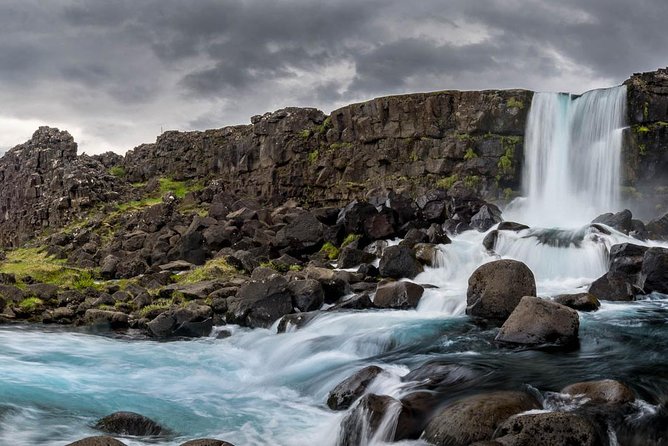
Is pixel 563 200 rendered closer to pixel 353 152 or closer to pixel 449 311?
pixel 353 152

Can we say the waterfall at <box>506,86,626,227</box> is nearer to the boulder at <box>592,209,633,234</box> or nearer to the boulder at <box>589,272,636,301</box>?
the boulder at <box>592,209,633,234</box>

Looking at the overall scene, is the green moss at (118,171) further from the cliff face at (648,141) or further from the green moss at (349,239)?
the cliff face at (648,141)

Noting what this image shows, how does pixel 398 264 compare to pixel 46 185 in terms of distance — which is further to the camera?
pixel 46 185

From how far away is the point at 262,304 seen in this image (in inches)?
703

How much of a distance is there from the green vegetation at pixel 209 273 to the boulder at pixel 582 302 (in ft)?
44.4

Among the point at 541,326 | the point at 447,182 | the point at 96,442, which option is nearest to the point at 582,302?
the point at 541,326

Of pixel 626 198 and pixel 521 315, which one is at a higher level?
pixel 626 198

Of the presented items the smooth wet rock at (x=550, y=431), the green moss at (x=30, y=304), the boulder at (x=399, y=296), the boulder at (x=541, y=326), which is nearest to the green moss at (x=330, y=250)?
the boulder at (x=399, y=296)

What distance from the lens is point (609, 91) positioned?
1367 inches

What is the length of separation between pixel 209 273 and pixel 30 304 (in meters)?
6.62

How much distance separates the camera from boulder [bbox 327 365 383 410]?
10.4 m

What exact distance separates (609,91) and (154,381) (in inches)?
1238

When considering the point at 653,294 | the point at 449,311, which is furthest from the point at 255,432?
the point at 653,294

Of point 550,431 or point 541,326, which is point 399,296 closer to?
point 541,326
